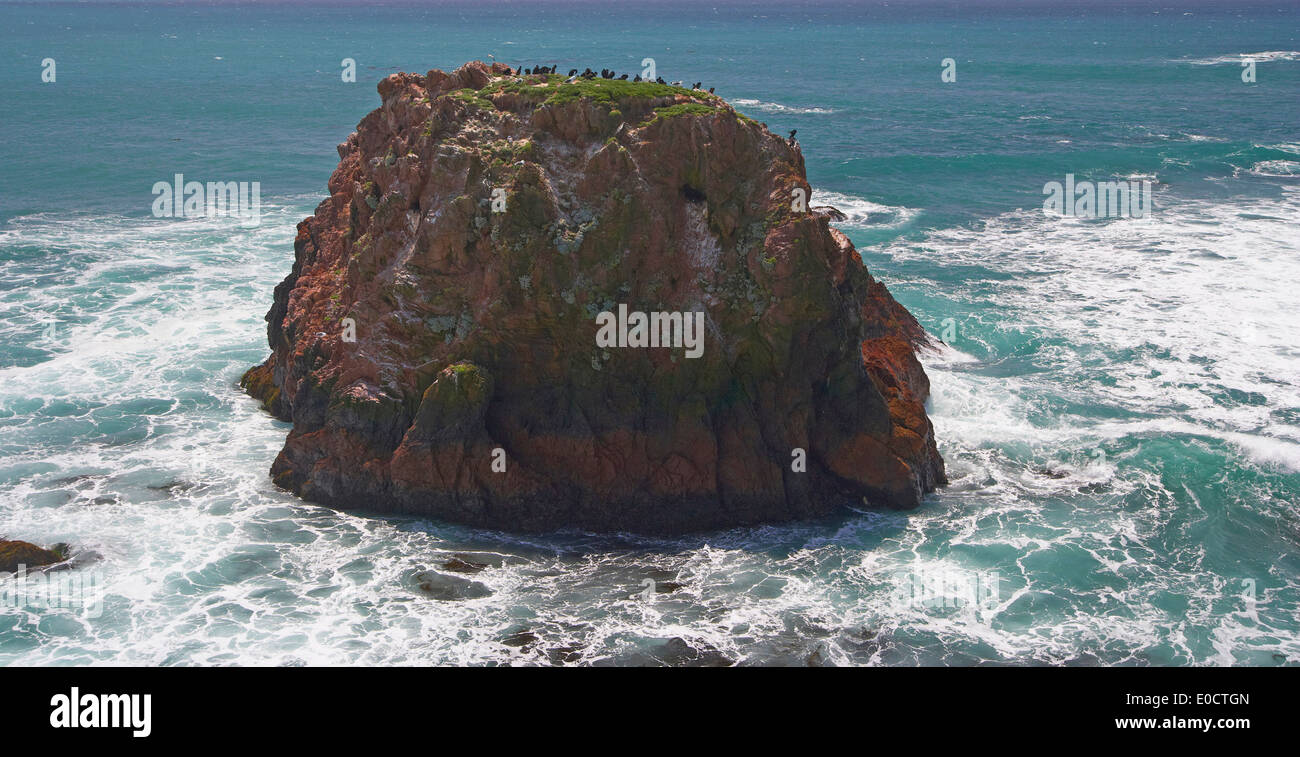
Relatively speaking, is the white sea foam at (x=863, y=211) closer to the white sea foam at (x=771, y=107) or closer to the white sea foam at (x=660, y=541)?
the white sea foam at (x=660, y=541)

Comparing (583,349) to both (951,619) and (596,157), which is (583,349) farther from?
(951,619)

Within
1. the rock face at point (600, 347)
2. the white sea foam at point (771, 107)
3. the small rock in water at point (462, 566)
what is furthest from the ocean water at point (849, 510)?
the white sea foam at point (771, 107)

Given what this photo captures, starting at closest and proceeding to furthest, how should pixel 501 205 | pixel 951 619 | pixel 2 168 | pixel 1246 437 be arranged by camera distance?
pixel 951 619
pixel 501 205
pixel 1246 437
pixel 2 168

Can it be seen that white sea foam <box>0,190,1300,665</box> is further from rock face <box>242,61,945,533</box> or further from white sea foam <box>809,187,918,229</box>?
white sea foam <box>809,187,918,229</box>

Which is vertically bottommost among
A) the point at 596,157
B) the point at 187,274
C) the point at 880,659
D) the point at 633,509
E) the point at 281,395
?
the point at 880,659

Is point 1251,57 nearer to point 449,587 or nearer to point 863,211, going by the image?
point 863,211

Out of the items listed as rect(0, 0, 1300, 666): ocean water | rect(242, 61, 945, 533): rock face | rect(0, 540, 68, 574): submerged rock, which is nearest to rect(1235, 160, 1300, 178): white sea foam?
rect(0, 0, 1300, 666): ocean water

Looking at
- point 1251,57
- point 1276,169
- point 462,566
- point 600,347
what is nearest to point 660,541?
point 462,566

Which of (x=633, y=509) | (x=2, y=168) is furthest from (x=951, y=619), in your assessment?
(x=2, y=168)
